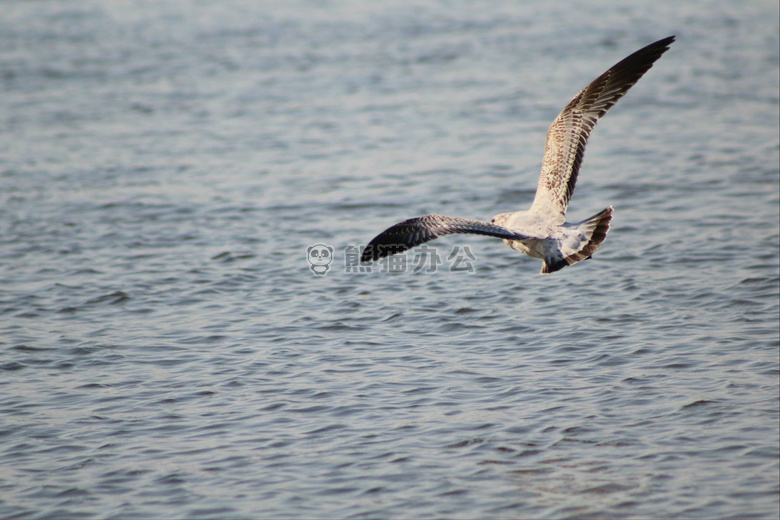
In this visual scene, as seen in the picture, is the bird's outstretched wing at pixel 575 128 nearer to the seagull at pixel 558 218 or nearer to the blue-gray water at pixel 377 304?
the seagull at pixel 558 218

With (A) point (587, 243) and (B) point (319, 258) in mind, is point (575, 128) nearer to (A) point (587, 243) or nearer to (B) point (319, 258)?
(A) point (587, 243)

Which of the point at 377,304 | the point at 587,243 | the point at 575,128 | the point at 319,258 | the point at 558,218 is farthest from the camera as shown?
the point at 319,258

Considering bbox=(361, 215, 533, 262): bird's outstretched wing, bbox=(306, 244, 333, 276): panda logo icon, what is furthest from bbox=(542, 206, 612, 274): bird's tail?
bbox=(306, 244, 333, 276): panda logo icon

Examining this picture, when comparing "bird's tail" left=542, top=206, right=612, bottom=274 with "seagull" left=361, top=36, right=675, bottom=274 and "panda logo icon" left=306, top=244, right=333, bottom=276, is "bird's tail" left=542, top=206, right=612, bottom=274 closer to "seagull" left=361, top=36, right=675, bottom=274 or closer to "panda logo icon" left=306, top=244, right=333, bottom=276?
"seagull" left=361, top=36, right=675, bottom=274

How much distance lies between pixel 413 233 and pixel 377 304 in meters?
2.48

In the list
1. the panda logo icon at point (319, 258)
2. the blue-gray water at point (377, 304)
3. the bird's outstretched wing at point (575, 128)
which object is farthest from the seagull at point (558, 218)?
the panda logo icon at point (319, 258)

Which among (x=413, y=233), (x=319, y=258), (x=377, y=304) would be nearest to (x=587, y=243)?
(x=413, y=233)

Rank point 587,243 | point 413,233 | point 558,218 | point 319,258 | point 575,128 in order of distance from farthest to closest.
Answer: point 319,258, point 575,128, point 558,218, point 587,243, point 413,233

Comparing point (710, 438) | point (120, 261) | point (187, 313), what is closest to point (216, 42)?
point (120, 261)

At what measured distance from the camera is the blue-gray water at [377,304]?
5.57 metres

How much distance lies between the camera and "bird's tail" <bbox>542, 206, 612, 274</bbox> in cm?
669

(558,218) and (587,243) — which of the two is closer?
(587,243)

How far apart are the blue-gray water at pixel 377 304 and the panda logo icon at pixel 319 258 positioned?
0.32 feet

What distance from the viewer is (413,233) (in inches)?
247
